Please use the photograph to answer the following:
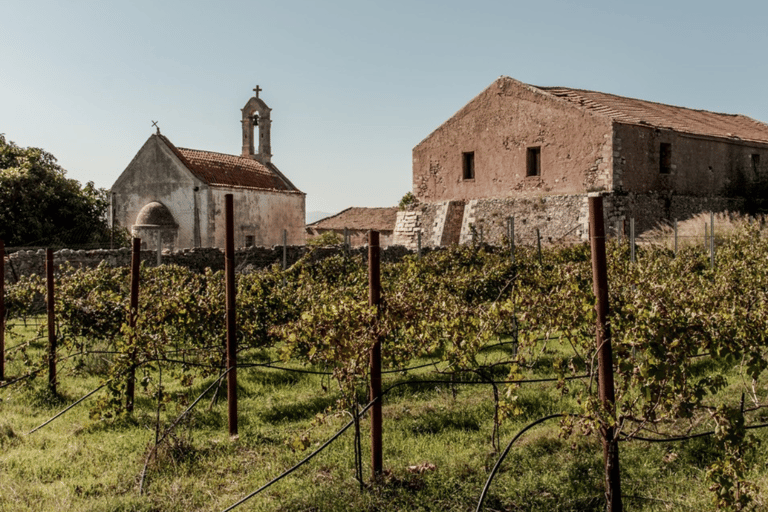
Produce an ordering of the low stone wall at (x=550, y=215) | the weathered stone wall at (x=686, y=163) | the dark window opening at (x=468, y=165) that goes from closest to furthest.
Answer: the low stone wall at (x=550, y=215) < the weathered stone wall at (x=686, y=163) < the dark window opening at (x=468, y=165)

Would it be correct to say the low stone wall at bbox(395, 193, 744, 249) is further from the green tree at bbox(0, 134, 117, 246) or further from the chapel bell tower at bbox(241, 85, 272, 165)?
the green tree at bbox(0, 134, 117, 246)

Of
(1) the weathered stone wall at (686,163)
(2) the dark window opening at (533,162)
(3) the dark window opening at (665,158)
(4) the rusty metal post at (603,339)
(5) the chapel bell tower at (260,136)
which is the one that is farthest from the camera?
(5) the chapel bell tower at (260,136)

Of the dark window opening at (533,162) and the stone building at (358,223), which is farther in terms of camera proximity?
the stone building at (358,223)

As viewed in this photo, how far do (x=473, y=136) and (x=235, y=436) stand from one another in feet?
66.8

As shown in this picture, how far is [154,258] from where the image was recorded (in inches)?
620

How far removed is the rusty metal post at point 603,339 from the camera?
362 cm

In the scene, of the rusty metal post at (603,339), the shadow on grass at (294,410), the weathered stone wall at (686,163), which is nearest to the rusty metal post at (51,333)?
the shadow on grass at (294,410)

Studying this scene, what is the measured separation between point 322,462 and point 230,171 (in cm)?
2598

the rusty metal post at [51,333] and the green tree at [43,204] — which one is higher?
the green tree at [43,204]

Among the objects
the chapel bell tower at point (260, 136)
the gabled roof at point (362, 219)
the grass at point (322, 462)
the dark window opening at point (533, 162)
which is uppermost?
the chapel bell tower at point (260, 136)

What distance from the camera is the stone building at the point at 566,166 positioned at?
849 inches

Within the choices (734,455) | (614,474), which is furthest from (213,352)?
(734,455)

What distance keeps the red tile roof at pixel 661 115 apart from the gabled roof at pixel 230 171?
1367 centimetres

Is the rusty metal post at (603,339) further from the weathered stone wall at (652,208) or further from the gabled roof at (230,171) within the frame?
the gabled roof at (230,171)
